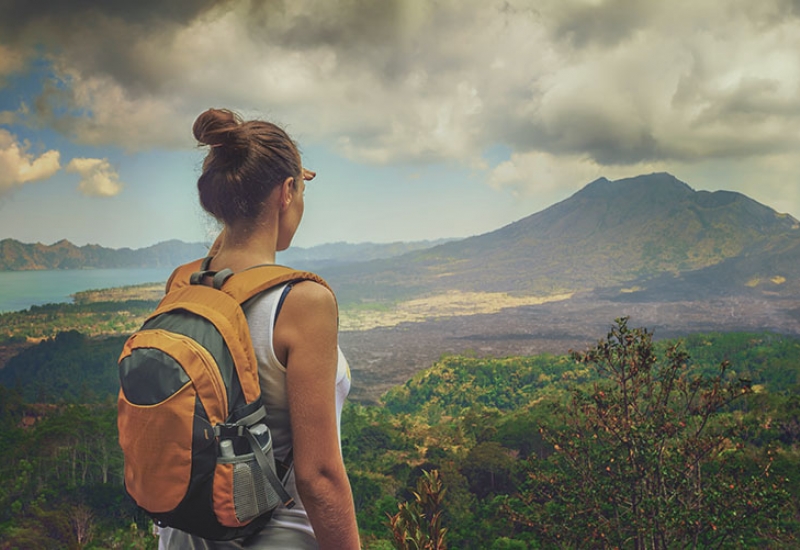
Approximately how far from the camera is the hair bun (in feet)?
2.52

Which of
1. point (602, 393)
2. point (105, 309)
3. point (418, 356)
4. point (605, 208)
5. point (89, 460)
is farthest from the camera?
point (605, 208)

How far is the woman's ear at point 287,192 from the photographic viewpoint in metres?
0.80

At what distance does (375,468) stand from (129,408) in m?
24.4

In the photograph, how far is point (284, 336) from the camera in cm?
68

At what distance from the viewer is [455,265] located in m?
106

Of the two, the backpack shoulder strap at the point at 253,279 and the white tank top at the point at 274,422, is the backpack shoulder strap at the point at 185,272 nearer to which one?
the backpack shoulder strap at the point at 253,279

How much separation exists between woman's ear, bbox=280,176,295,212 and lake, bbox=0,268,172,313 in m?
60.8

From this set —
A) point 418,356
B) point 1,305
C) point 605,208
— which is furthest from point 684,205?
point 1,305

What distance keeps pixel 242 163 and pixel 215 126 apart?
0.08 metres

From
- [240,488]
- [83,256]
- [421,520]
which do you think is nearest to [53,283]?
[83,256]

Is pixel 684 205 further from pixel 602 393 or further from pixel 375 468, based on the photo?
pixel 602 393

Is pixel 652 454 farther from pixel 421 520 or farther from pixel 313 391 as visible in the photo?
pixel 313 391

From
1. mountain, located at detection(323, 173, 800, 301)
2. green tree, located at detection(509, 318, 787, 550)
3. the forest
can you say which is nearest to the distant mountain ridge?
mountain, located at detection(323, 173, 800, 301)

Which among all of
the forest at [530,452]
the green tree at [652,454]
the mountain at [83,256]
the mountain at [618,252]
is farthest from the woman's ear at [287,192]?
the mountain at [618,252]
